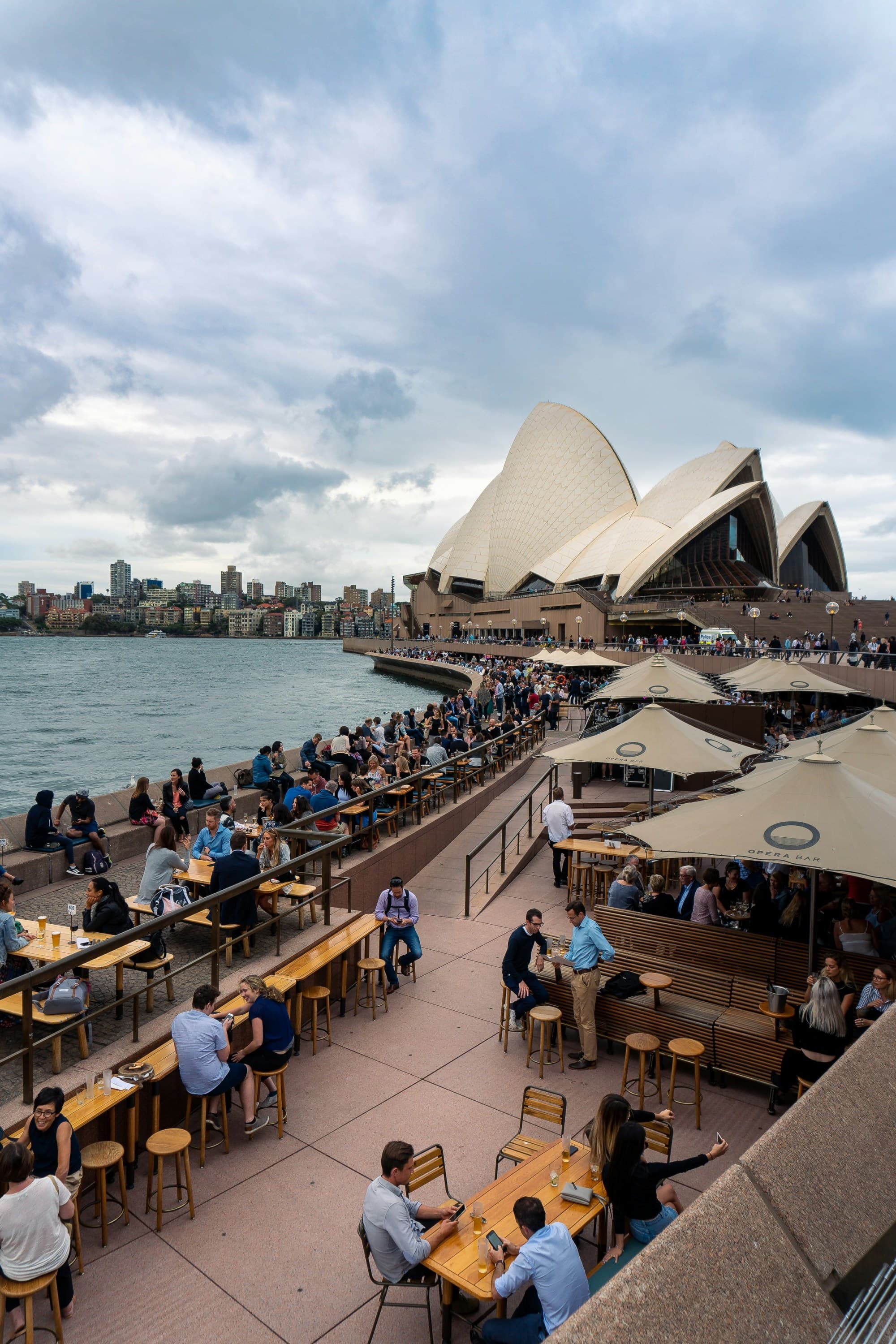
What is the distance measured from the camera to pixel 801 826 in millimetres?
5020

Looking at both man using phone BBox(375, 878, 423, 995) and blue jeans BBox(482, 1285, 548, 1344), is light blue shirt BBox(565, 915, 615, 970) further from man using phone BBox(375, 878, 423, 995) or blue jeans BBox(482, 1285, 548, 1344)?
blue jeans BBox(482, 1285, 548, 1344)

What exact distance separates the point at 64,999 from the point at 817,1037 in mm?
4379

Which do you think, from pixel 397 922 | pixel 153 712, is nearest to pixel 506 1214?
pixel 397 922

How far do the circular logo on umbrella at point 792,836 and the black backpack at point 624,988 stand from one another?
59.1 inches

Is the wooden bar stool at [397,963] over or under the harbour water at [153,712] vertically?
over

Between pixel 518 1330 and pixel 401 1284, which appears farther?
pixel 401 1284

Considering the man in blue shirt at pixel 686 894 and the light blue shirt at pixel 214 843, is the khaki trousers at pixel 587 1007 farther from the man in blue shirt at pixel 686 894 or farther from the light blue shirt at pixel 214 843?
the light blue shirt at pixel 214 843

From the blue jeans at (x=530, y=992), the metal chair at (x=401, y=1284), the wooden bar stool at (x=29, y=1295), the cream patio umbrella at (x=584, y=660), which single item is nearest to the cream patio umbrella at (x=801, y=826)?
the blue jeans at (x=530, y=992)

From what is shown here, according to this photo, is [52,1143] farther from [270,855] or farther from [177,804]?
[177,804]

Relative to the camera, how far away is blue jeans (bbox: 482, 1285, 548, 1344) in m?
2.85

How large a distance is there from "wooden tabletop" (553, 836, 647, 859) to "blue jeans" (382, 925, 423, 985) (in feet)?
7.87

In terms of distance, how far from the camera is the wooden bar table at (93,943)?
4.86 metres

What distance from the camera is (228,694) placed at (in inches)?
2263

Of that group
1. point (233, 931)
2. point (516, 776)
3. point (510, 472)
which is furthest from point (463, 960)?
point (510, 472)
